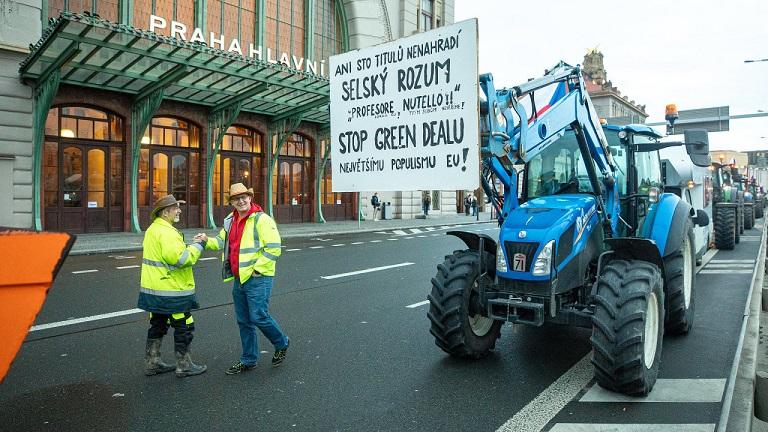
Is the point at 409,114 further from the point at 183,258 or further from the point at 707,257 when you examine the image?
the point at 707,257

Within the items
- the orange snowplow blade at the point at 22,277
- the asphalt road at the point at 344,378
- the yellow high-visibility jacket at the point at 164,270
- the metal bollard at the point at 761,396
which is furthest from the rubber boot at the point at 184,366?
the metal bollard at the point at 761,396

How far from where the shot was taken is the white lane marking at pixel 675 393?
15.1ft

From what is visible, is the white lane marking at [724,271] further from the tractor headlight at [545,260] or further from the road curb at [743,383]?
the tractor headlight at [545,260]

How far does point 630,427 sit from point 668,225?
9.93 ft

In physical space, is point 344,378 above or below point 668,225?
below

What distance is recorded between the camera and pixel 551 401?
4.62 metres

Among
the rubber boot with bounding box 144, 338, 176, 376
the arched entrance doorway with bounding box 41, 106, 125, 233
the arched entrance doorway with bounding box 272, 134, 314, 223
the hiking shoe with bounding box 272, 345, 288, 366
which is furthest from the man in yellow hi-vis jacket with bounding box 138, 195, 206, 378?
the arched entrance doorway with bounding box 272, 134, 314, 223

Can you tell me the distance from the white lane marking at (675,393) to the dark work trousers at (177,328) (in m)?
3.61

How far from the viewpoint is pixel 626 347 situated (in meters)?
4.45

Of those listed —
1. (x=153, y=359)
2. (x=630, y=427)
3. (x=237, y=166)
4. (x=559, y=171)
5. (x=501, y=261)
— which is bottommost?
(x=630, y=427)

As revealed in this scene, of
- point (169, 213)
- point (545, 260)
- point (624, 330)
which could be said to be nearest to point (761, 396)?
point (624, 330)

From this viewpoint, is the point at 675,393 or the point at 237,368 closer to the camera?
the point at 675,393

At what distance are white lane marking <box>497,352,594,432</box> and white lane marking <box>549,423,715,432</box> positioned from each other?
0.17 metres

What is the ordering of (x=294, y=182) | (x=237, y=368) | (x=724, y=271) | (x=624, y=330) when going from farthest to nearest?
(x=294, y=182) → (x=724, y=271) → (x=237, y=368) → (x=624, y=330)
